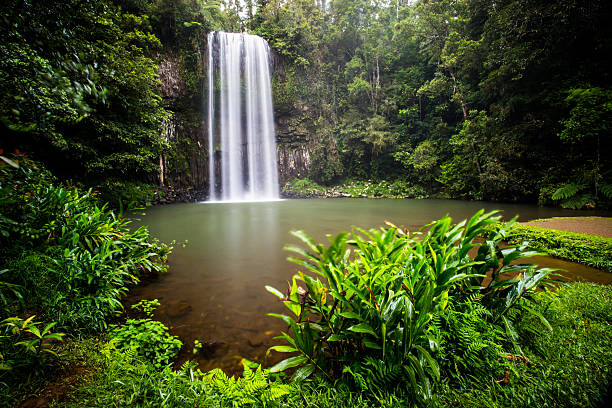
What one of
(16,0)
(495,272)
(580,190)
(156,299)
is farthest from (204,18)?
(580,190)

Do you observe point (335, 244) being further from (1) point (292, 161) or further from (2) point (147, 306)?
(1) point (292, 161)

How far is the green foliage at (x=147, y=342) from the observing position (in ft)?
5.05

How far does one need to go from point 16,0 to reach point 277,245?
471cm

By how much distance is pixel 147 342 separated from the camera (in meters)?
1.65

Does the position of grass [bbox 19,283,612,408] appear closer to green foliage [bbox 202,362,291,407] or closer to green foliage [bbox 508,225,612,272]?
green foliage [bbox 202,362,291,407]

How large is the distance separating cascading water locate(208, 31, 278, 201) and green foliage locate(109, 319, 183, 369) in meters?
14.6

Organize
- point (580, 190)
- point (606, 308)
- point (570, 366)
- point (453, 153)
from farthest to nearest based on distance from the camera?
point (453, 153), point (580, 190), point (606, 308), point (570, 366)

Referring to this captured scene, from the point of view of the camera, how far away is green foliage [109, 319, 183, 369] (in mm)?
Answer: 1540

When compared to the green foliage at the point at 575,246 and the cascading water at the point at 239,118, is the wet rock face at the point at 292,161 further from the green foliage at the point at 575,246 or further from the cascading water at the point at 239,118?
the green foliage at the point at 575,246

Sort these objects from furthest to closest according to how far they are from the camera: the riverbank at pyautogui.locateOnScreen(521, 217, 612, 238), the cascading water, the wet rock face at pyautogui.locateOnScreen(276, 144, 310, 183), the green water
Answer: the wet rock face at pyautogui.locateOnScreen(276, 144, 310, 183) < the cascading water < the riverbank at pyautogui.locateOnScreen(521, 217, 612, 238) < the green water

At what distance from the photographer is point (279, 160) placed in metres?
18.0

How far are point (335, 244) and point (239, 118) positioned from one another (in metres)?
17.0

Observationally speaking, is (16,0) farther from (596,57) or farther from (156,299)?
(596,57)

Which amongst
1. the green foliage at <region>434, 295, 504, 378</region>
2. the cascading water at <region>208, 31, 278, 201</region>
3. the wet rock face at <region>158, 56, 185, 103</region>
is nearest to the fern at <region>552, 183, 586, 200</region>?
the green foliage at <region>434, 295, 504, 378</region>
